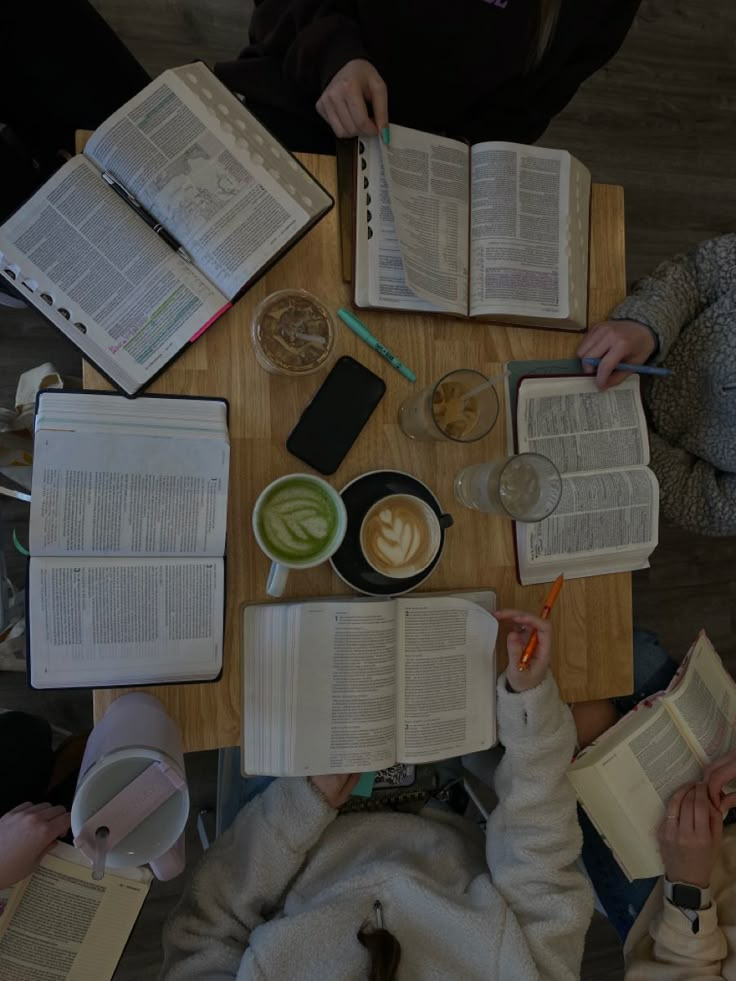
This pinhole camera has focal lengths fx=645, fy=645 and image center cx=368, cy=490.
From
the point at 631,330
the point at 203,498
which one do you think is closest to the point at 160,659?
the point at 203,498

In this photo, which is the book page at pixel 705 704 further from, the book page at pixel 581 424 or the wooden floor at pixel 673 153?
the wooden floor at pixel 673 153

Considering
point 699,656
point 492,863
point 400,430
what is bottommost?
point 699,656

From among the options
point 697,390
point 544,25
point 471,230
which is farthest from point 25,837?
point 544,25

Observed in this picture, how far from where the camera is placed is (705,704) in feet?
3.52

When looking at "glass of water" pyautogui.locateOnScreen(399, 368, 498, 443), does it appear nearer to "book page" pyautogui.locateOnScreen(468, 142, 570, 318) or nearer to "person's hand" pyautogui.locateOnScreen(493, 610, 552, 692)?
"book page" pyautogui.locateOnScreen(468, 142, 570, 318)

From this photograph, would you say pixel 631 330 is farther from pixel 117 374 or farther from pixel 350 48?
pixel 117 374

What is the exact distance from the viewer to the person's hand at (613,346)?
92 cm

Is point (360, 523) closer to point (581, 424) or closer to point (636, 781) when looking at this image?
point (581, 424)

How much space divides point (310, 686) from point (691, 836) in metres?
0.65

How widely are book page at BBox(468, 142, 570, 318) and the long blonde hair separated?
0.20 metres

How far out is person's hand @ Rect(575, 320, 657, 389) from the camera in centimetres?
92

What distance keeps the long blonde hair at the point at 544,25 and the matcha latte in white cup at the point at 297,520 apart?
76 centimetres

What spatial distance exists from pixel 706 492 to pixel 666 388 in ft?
0.64

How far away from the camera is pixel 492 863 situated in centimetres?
96
